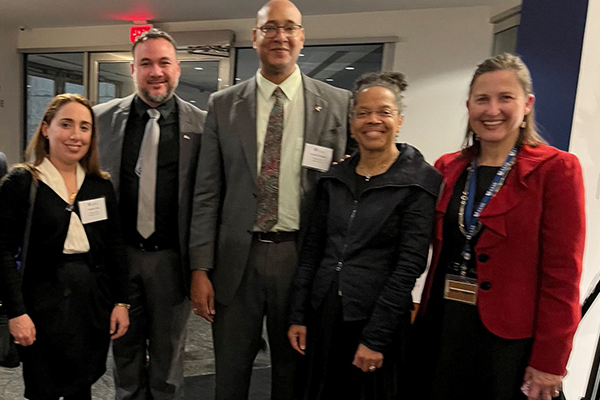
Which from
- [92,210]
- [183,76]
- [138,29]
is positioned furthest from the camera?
[183,76]

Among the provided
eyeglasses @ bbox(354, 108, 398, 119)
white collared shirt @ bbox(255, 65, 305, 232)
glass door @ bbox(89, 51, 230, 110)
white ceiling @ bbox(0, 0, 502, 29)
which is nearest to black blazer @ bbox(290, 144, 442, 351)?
eyeglasses @ bbox(354, 108, 398, 119)

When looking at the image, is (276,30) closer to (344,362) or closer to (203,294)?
(203,294)

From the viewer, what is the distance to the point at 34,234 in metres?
1.64

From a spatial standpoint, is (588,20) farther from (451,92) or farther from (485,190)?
(451,92)

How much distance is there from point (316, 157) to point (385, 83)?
397mm

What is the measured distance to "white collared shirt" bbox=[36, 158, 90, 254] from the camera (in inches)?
66.2

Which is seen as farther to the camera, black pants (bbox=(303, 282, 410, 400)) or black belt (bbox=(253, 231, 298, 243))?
black belt (bbox=(253, 231, 298, 243))

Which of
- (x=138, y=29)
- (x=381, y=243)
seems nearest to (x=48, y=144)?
(x=381, y=243)

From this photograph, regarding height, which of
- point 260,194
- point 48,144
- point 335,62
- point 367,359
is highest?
point 335,62

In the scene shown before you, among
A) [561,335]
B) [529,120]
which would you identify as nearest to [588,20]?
[529,120]

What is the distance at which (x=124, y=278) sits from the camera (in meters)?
1.85

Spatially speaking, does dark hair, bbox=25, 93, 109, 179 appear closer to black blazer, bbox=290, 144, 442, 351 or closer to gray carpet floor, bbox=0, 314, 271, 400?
black blazer, bbox=290, 144, 442, 351

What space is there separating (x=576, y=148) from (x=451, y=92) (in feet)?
9.88

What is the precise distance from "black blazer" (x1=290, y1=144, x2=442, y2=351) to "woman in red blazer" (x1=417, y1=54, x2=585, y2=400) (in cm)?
10
